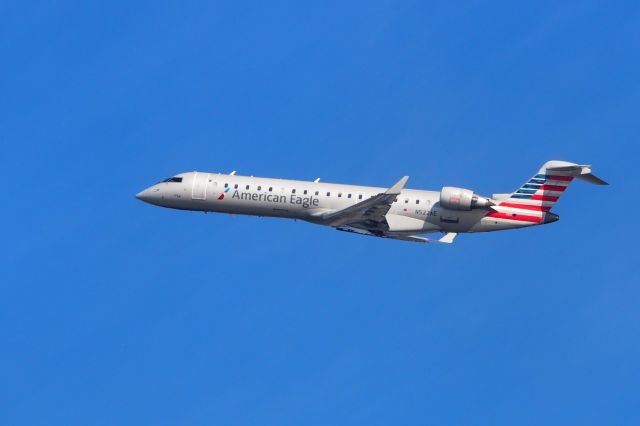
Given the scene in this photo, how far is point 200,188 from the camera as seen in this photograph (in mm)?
59156

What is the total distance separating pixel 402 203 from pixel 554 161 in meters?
8.44

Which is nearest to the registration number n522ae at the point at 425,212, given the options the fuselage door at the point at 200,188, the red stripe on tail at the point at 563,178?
the red stripe on tail at the point at 563,178

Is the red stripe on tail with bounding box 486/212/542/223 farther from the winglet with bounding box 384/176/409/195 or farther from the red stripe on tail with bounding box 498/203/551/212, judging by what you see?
the winglet with bounding box 384/176/409/195

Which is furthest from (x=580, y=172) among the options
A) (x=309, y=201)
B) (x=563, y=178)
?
(x=309, y=201)

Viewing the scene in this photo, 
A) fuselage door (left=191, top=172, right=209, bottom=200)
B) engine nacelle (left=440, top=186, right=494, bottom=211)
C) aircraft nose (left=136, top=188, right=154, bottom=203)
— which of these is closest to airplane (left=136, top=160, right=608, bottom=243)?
engine nacelle (left=440, top=186, right=494, bottom=211)

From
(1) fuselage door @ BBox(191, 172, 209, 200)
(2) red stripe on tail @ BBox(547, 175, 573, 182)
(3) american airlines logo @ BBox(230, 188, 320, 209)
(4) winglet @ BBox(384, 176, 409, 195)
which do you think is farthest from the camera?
(1) fuselage door @ BBox(191, 172, 209, 200)

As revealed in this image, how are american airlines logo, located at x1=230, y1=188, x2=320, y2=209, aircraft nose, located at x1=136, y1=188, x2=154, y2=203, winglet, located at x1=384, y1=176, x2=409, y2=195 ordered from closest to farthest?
winglet, located at x1=384, y1=176, x2=409, y2=195, american airlines logo, located at x1=230, y1=188, x2=320, y2=209, aircraft nose, located at x1=136, y1=188, x2=154, y2=203

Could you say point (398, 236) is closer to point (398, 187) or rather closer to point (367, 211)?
point (367, 211)

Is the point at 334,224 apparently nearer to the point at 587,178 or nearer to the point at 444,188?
the point at 444,188

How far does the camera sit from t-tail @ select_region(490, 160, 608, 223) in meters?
56.5

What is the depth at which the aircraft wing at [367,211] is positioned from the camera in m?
53.7

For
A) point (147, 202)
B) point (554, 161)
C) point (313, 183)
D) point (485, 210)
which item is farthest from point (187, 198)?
point (554, 161)

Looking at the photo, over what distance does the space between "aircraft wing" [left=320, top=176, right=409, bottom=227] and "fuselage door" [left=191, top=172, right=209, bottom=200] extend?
7113 millimetres

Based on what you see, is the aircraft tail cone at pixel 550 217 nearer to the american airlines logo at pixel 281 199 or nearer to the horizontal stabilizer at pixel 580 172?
the horizontal stabilizer at pixel 580 172
